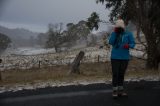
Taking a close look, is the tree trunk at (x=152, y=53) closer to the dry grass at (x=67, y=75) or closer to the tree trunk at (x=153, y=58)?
the tree trunk at (x=153, y=58)

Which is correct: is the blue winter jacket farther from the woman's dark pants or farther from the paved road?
the paved road

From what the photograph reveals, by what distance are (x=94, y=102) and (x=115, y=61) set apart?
1.26 metres

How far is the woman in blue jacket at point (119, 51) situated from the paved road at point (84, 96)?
0.35 meters

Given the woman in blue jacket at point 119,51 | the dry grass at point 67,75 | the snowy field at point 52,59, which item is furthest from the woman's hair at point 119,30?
the snowy field at point 52,59

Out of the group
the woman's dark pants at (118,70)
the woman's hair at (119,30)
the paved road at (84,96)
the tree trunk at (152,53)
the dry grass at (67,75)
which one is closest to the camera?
the paved road at (84,96)

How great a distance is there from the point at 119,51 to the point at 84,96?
145cm

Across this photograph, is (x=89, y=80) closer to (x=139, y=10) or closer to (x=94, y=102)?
(x=94, y=102)

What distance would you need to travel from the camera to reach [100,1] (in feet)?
63.5

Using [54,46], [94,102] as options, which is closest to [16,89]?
[94,102]

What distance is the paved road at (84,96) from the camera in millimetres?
8586

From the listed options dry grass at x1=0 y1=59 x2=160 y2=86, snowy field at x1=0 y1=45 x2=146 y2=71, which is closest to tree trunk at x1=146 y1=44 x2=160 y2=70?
dry grass at x1=0 y1=59 x2=160 y2=86

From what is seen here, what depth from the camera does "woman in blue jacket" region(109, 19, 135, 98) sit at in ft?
30.1

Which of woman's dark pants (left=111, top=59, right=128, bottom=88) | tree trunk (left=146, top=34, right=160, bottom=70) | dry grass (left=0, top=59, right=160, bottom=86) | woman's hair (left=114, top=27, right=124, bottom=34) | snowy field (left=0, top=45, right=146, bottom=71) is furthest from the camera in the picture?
snowy field (left=0, top=45, right=146, bottom=71)

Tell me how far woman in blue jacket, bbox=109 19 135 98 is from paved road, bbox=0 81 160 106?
354 mm
